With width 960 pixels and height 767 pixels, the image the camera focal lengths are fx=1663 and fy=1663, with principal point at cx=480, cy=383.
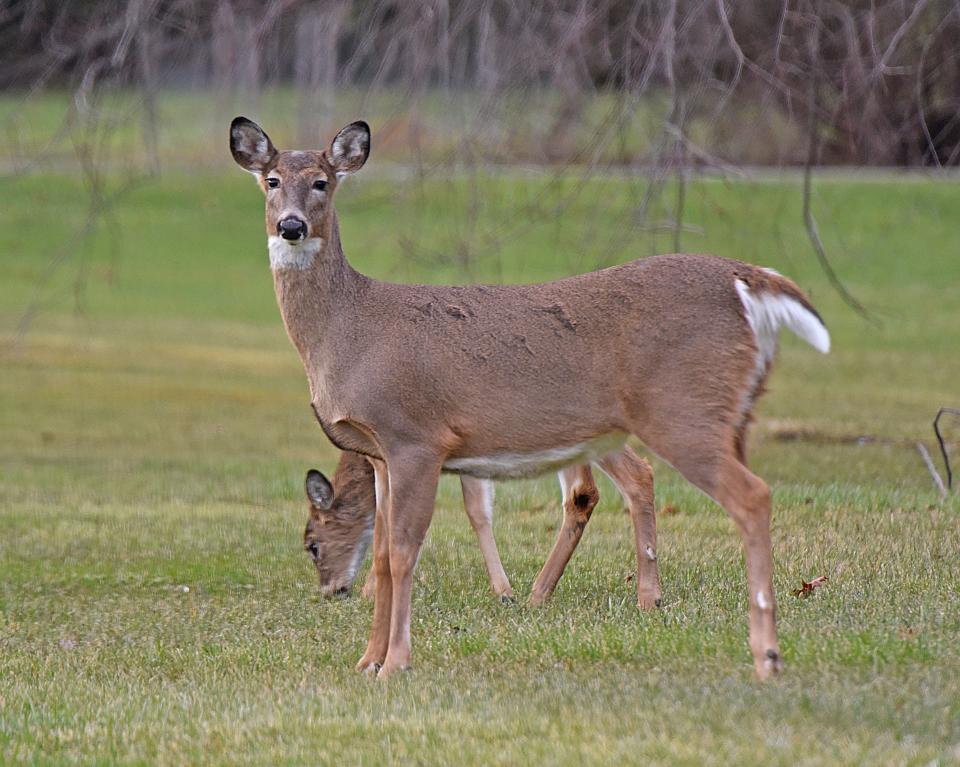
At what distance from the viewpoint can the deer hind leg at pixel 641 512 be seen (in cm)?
744

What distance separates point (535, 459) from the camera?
6.27m

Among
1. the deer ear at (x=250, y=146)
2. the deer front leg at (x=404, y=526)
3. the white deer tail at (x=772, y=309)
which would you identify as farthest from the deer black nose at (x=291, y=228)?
the white deer tail at (x=772, y=309)

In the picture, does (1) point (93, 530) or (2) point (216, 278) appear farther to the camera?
(2) point (216, 278)

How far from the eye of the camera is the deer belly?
6227 millimetres

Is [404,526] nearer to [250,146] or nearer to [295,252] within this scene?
[295,252]

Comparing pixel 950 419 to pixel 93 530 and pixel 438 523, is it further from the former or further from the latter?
pixel 93 530

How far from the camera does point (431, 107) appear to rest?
1012 cm

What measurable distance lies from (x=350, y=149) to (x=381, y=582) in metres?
1.73

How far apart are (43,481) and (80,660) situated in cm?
620

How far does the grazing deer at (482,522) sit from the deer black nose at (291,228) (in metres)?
1.54

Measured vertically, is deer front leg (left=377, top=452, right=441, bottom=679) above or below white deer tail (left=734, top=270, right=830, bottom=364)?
below

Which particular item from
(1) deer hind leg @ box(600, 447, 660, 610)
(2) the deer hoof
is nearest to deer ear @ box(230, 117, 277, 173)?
(1) deer hind leg @ box(600, 447, 660, 610)

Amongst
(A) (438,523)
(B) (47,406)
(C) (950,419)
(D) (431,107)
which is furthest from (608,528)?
(B) (47,406)

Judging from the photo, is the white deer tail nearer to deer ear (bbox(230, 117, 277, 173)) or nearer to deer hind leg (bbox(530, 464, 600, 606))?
deer hind leg (bbox(530, 464, 600, 606))
